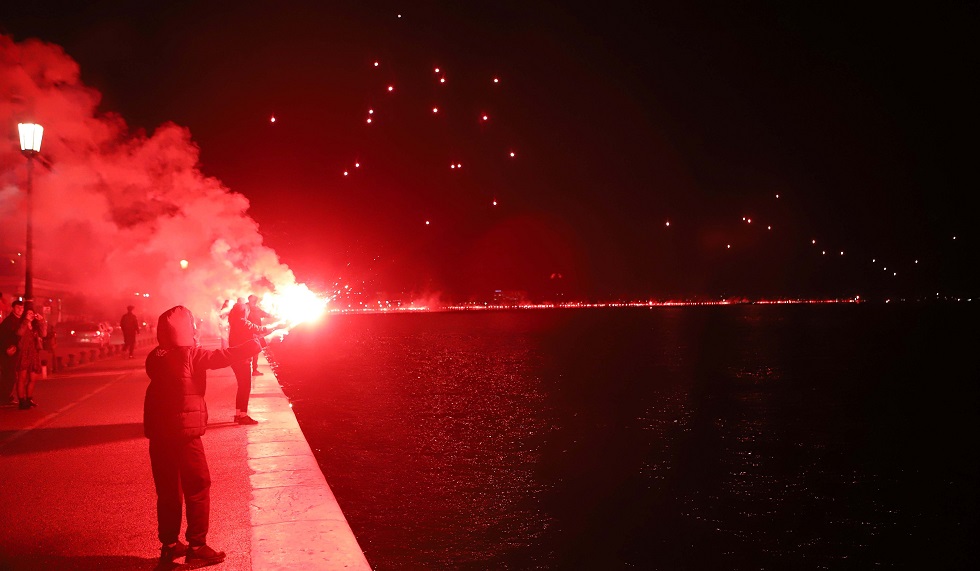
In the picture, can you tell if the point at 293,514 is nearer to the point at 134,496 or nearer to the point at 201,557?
the point at 201,557

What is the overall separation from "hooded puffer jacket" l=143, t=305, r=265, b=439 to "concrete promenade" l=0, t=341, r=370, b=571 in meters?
0.97

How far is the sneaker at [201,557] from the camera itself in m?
5.12

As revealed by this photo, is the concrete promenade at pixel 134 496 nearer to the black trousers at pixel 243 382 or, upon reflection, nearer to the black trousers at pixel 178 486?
the black trousers at pixel 178 486

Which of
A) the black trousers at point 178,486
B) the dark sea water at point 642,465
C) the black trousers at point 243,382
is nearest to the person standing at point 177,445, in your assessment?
the black trousers at point 178,486

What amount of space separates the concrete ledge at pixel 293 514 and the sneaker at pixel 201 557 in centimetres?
27

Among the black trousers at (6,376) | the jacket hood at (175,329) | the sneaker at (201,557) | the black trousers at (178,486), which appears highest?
the jacket hood at (175,329)

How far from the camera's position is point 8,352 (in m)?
12.3

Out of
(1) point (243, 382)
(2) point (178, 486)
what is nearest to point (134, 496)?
(2) point (178, 486)

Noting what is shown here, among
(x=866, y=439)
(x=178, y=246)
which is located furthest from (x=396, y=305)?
(x=866, y=439)

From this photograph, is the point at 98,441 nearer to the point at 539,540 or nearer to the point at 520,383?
the point at 539,540

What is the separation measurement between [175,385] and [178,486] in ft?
2.40

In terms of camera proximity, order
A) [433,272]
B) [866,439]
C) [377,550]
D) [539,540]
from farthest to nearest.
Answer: [433,272], [866,439], [539,540], [377,550]

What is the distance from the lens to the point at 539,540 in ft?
29.4

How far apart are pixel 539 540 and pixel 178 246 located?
17.5 meters
